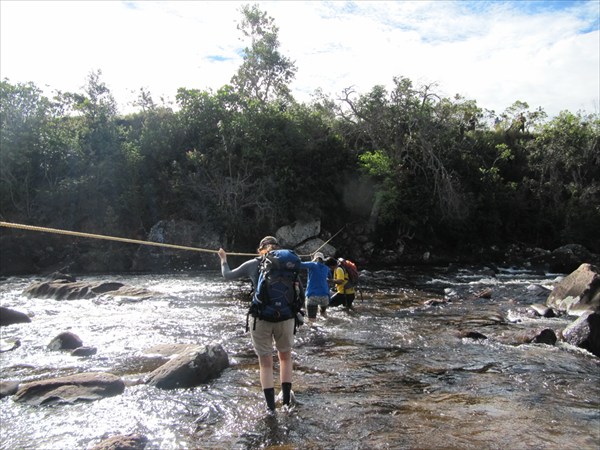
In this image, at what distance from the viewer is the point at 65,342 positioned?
900cm

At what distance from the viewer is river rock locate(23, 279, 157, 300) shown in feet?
49.9

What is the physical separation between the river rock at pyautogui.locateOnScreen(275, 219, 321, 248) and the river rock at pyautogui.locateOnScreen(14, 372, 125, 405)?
20.9 m

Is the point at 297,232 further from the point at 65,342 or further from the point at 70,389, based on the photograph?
the point at 70,389

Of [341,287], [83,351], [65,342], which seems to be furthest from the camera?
[341,287]

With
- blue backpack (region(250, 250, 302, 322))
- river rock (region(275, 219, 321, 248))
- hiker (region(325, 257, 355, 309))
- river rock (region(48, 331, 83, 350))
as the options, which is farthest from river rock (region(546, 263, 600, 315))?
river rock (region(275, 219, 321, 248))

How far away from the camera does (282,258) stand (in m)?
5.79

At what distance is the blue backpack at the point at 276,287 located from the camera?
5.73m

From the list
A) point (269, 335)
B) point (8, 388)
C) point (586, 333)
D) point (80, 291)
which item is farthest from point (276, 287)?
point (80, 291)

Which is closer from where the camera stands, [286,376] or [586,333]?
[286,376]

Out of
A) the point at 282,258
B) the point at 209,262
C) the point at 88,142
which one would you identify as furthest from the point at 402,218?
the point at 282,258

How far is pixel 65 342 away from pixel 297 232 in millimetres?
19461

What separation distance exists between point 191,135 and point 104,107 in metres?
7.32

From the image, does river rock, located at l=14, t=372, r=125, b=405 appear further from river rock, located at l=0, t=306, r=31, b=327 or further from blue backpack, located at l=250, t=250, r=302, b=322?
river rock, located at l=0, t=306, r=31, b=327

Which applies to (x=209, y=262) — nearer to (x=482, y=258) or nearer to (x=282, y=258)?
(x=482, y=258)
